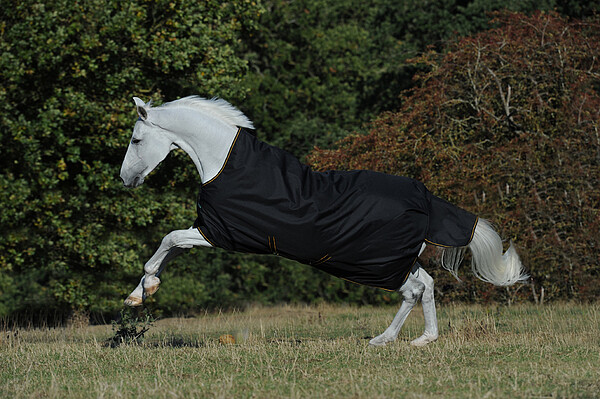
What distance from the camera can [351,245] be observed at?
7277mm

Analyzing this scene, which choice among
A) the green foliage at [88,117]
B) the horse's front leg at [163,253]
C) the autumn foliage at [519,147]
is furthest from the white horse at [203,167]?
the green foliage at [88,117]

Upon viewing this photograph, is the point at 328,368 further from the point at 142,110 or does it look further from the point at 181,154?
the point at 181,154

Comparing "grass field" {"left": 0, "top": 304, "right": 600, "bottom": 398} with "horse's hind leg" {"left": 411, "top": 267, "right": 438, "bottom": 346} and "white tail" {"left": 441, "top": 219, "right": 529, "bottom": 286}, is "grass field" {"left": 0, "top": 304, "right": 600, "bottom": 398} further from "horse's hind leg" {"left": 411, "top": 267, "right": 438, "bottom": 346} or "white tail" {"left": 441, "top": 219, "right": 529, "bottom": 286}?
"white tail" {"left": 441, "top": 219, "right": 529, "bottom": 286}

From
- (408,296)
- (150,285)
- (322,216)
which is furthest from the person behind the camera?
(408,296)

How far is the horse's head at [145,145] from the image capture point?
24.8ft

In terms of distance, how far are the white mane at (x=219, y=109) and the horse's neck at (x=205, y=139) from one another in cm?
8

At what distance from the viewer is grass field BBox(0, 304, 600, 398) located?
5.25 metres

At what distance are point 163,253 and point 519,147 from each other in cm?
842

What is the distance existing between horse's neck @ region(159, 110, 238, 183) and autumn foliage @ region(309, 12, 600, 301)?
712cm

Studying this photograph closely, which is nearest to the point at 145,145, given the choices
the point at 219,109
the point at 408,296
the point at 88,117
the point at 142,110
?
the point at 142,110

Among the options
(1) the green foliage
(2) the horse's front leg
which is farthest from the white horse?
(1) the green foliage

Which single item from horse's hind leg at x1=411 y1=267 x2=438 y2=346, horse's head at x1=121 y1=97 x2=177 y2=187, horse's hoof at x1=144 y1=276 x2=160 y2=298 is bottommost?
horse's hind leg at x1=411 y1=267 x2=438 y2=346

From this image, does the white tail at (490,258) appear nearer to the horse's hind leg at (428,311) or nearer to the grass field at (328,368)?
the horse's hind leg at (428,311)

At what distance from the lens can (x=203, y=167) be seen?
23.7 ft
